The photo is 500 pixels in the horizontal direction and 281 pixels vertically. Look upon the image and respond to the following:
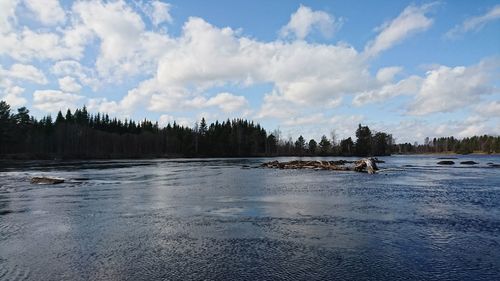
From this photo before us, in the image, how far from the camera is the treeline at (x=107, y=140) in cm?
12300

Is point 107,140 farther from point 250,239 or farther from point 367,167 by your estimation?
point 250,239

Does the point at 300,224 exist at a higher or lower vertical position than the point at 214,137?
lower

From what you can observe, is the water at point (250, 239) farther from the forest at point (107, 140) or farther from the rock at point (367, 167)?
the forest at point (107, 140)

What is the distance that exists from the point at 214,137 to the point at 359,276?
173 meters

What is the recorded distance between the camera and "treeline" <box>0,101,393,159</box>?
123m

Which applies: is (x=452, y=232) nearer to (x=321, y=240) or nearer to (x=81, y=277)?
(x=321, y=240)

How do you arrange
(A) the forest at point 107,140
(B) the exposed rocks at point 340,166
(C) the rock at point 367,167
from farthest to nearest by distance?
(A) the forest at point 107,140, (B) the exposed rocks at point 340,166, (C) the rock at point 367,167

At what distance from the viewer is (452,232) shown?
1566cm

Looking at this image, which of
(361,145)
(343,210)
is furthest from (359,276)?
(361,145)

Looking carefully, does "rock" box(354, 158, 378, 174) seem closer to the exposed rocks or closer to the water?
the exposed rocks

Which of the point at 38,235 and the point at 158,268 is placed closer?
the point at 158,268

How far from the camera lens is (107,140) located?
160 meters

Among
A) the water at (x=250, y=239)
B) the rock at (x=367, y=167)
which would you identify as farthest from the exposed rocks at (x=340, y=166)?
the water at (x=250, y=239)

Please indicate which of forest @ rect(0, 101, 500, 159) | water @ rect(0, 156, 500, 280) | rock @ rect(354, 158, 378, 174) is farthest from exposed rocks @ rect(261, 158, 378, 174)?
forest @ rect(0, 101, 500, 159)
